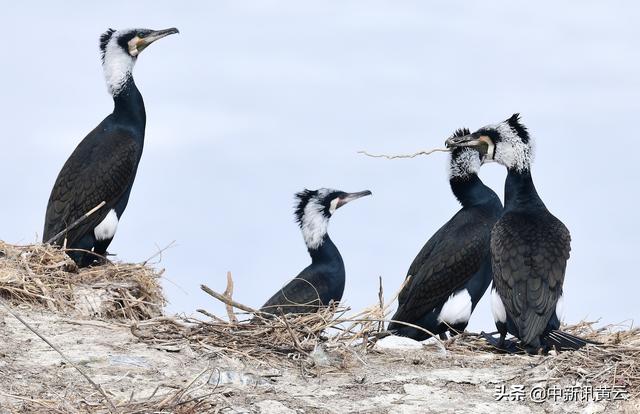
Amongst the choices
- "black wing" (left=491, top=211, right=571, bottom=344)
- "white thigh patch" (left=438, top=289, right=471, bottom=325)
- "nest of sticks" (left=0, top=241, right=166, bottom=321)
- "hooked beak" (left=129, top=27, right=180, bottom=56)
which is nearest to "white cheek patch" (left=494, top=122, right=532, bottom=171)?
"black wing" (left=491, top=211, right=571, bottom=344)

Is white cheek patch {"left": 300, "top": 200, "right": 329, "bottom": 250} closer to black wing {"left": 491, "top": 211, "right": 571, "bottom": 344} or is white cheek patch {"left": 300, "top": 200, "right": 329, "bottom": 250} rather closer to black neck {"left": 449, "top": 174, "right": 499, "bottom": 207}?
black neck {"left": 449, "top": 174, "right": 499, "bottom": 207}

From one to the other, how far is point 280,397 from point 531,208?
3275 mm

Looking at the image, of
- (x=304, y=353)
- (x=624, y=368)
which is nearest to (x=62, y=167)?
(x=304, y=353)

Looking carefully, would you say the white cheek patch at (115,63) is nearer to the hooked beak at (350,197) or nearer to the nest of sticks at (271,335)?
the hooked beak at (350,197)

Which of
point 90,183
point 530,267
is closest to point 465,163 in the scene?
point 530,267

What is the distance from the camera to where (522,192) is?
9.26 meters

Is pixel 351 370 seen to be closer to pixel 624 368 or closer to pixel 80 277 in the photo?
pixel 624 368

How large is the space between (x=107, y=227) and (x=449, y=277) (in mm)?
3301

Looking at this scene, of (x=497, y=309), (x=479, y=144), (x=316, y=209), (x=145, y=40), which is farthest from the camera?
(x=316, y=209)

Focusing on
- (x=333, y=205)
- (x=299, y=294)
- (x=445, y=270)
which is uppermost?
(x=333, y=205)

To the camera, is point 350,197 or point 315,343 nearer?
point 315,343

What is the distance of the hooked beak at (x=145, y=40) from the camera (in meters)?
11.6

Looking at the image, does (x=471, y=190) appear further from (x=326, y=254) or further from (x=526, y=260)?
(x=526, y=260)

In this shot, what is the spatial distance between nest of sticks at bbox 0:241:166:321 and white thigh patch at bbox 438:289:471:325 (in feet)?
8.45
